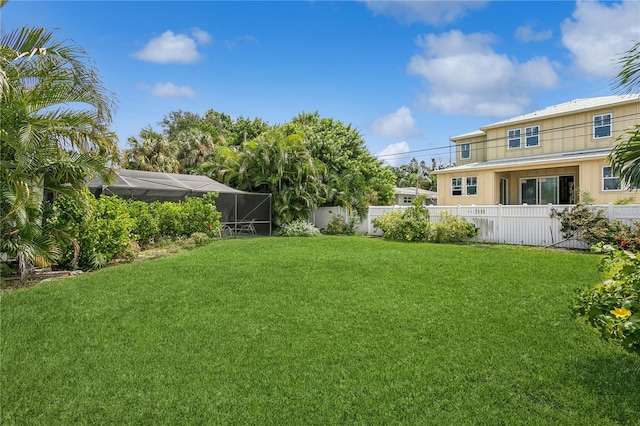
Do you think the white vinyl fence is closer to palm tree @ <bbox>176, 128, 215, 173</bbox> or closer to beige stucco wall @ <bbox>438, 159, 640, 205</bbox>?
beige stucco wall @ <bbox>438, 159, 640, 205</bbox>

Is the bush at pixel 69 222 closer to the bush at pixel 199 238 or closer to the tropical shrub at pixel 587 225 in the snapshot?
the bush at pixel 199 238

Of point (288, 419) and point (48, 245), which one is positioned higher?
point (48, 245)

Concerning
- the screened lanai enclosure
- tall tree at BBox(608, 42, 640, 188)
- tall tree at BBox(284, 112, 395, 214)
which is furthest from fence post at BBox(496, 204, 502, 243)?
the screened lanai enclosure

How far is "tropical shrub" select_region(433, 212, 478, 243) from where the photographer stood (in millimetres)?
12031

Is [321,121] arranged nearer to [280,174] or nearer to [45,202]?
[280,174]

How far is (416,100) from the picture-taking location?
18.2 meters

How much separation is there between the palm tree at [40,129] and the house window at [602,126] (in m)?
19.8

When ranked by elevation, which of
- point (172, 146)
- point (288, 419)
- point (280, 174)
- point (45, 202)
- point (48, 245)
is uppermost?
point (172, 146)

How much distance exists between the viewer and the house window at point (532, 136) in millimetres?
18672

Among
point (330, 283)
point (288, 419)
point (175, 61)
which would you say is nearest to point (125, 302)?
point (330, 283)

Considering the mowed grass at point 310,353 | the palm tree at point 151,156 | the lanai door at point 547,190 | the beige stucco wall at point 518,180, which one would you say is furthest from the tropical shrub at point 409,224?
the palm tree at point 151,156

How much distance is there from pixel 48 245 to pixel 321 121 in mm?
16866

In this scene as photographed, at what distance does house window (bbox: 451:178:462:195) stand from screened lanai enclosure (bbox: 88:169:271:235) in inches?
417

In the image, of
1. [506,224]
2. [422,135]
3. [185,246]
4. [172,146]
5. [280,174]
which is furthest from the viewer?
[422,135]
